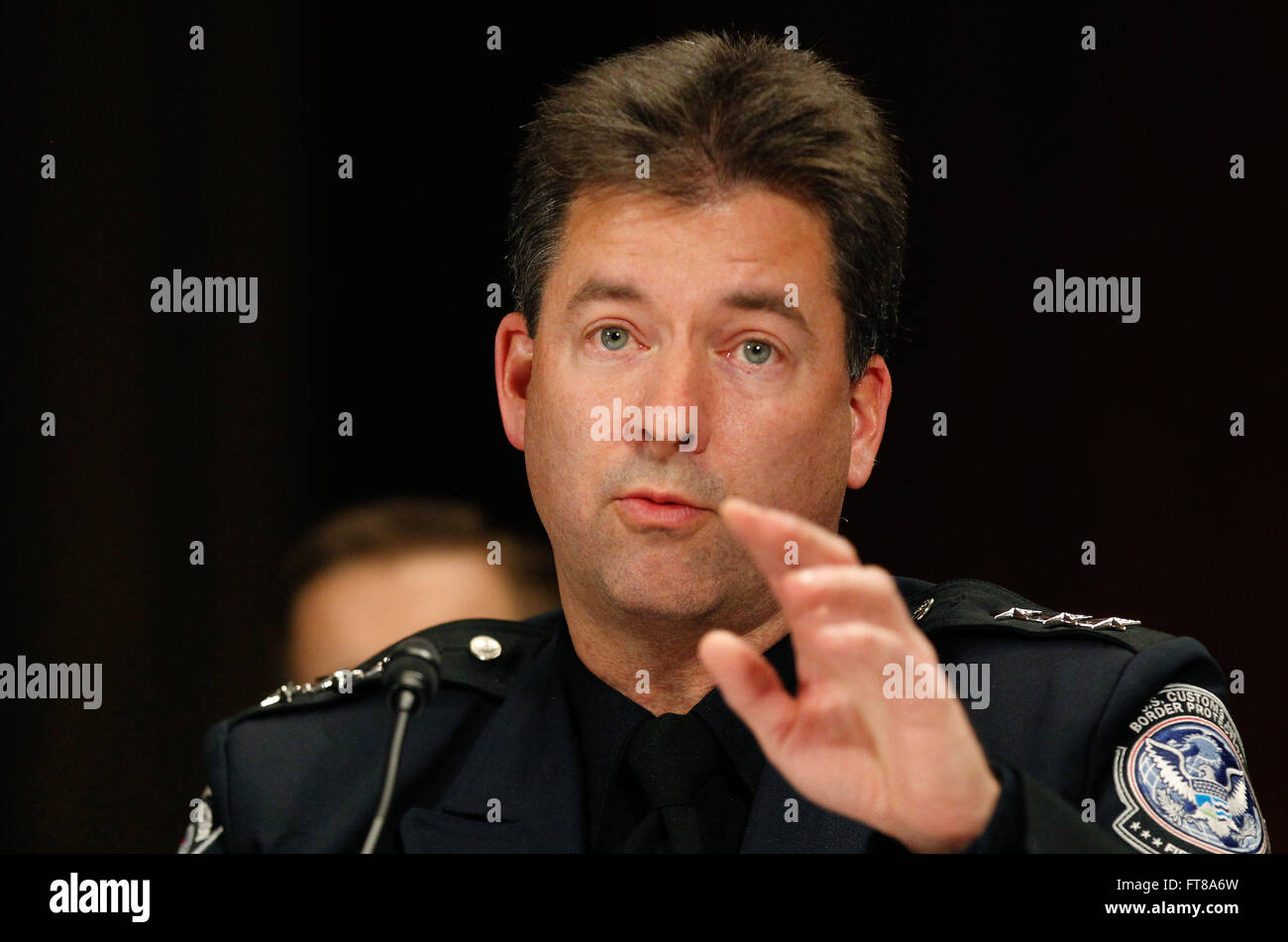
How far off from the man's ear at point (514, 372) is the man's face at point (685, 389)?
0.17 meters

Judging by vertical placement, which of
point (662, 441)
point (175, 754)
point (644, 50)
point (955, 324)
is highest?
point (644, 50)

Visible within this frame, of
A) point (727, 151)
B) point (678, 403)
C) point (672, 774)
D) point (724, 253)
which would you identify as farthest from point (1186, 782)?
point (727, 151)

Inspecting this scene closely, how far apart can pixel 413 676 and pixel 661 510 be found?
39cm

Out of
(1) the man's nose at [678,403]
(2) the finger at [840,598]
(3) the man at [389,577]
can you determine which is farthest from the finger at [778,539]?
(3) the man at [389,577]

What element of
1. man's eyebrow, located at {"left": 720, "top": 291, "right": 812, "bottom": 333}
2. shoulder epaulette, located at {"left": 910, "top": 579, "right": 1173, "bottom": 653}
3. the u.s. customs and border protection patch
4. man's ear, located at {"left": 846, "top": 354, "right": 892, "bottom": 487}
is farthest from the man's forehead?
the u.s. customs and border protection patch

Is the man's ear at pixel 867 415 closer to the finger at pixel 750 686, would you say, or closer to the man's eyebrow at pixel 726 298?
the man's eyebrow at pixel 726 298

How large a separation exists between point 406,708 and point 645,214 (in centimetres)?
71

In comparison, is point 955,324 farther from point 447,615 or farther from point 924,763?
point 924,763

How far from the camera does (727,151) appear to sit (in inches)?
76.0

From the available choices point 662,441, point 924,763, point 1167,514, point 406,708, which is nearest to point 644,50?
point 662,441

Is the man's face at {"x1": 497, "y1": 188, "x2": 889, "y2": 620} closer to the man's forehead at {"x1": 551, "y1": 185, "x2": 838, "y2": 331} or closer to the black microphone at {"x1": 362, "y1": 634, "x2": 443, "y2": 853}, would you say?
the man's forehead at {"x1": 551, "y1": 185, "x2": 838, "y2": 331}
